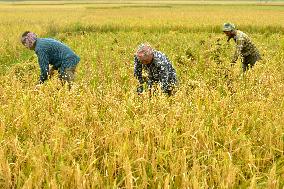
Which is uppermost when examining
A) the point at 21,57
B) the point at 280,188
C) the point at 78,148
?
the point at 78,148

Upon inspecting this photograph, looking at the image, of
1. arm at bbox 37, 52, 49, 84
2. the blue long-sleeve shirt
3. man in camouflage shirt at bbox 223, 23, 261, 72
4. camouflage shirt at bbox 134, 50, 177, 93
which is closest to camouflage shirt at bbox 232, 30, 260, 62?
man in camouflage shirt at bbox 223, 23, 261, 72

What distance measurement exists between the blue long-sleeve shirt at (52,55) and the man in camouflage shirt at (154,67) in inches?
72.2

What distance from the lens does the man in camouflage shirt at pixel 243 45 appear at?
8523 millimetres

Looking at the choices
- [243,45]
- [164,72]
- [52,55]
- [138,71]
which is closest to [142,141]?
[164,72]

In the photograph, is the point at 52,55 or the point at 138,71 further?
the point at 52,55

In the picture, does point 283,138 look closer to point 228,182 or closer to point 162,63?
point 228,182

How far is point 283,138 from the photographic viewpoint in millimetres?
4047

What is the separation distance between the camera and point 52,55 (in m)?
7.44

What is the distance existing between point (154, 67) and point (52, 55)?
2.39m

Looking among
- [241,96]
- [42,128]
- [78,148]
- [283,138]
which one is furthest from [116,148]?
[241,96]

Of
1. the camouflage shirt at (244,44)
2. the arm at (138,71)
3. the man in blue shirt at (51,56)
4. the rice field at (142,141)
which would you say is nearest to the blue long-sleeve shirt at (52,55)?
the man in blue shirt at (51,56)

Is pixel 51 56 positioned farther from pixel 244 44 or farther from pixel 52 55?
pixel 244 44

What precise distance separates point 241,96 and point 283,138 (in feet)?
3.68

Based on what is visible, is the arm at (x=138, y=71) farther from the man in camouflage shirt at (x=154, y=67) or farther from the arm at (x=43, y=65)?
the arm at (x=43, y=65)
